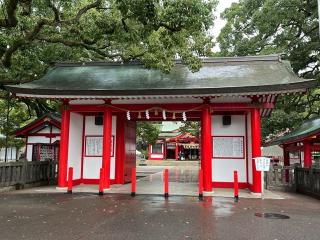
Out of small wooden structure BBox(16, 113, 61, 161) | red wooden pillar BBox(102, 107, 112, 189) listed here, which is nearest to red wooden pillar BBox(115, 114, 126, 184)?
red wooden pillar BBox(102, 107, 112, 189)

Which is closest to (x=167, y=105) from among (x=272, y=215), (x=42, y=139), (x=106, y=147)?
(x=106, y=147)

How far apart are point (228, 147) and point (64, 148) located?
25.3 ft

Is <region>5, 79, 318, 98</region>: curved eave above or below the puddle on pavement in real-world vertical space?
above

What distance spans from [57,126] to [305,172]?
43.8ft

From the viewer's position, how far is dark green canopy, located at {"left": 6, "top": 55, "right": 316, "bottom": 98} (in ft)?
44.3

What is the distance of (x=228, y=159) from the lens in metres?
15.7

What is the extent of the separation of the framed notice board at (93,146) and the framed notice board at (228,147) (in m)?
5.26

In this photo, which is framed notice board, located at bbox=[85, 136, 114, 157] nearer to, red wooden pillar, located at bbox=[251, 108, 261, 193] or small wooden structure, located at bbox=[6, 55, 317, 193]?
small wooden structure, located at bbox=[6, 55, 317, 193]

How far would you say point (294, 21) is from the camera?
81.8ft

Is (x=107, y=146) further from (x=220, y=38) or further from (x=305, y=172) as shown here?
(x=220, y=38)

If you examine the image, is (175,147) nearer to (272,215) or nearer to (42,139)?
(42,139)

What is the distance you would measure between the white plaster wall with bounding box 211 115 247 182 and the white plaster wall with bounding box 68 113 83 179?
21.9 feet

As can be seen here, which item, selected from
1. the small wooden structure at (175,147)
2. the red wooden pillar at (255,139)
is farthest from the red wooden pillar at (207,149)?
the small wooden structure at (175,147)

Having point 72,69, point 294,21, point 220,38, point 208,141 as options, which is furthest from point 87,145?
point 294,21
